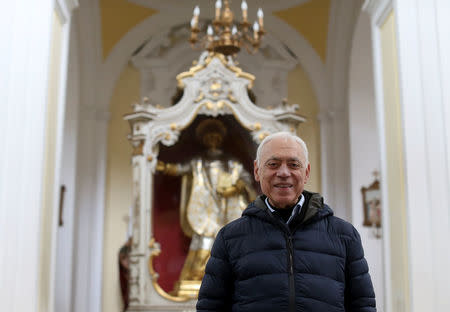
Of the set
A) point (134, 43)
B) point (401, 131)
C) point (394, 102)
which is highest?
Result: point (134, 43)

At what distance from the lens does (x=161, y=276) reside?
661 cm

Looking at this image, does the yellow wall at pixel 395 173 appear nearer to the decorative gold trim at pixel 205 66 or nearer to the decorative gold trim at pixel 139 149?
the decorative gold trim at pixel 205 66

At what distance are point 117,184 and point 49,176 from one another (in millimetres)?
4549

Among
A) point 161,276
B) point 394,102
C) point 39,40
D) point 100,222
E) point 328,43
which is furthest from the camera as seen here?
point 328,43

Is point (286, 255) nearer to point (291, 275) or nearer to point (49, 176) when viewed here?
point (291, 275)

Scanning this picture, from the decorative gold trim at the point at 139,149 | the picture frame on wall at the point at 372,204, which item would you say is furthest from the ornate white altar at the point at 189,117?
the picture frame on wall at the point at 372,204

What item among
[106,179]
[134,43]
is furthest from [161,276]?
[134,43]

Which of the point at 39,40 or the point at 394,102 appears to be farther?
the point at 394,102

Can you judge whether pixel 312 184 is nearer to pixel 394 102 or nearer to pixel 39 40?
pixel 394 102

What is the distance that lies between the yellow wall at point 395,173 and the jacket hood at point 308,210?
1.60 metres

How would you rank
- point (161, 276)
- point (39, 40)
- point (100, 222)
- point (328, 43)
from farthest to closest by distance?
point (328, 43) < point (100, 222) < point (161, 276) < point (39, 40)

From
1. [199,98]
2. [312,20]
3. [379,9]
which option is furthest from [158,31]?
[379,9]

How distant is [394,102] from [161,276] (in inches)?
149

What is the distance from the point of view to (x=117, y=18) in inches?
330
